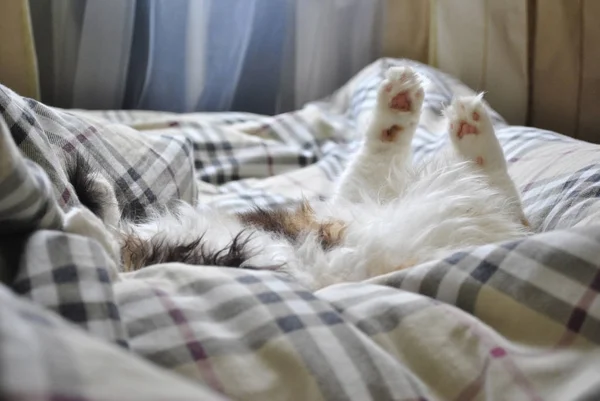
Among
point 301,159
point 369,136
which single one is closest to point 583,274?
Result: point 369,136

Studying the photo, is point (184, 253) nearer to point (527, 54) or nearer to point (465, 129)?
point (465, 129)

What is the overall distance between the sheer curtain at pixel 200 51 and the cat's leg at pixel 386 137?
83cm

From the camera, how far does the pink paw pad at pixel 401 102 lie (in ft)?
3.54

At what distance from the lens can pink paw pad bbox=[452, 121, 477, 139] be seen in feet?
3.30

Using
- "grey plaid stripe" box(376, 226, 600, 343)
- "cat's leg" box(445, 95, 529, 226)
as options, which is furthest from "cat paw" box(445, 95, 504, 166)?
"grey plaid stripe" box(376, 226, 600, 343)

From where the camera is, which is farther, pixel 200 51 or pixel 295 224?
pixel 200 51

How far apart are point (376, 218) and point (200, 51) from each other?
3.48 feet

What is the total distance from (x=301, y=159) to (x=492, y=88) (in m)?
0.54

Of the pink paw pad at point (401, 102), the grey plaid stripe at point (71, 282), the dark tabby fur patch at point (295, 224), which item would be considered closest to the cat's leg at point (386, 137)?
the pink paw pad at point (401, 102)

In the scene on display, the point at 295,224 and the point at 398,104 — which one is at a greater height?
the point at 398,104

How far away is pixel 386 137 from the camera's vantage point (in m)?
1.12

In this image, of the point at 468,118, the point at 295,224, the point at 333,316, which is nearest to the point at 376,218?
the point at 295,224

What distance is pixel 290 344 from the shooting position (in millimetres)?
557

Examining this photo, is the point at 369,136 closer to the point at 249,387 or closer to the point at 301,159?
the point at 301,159
